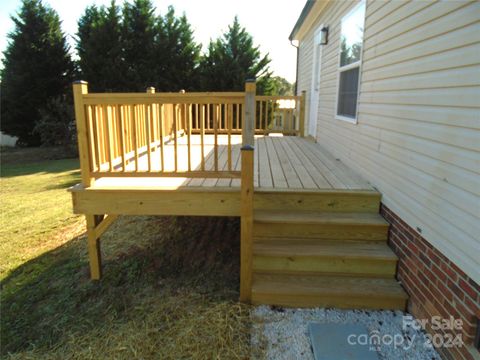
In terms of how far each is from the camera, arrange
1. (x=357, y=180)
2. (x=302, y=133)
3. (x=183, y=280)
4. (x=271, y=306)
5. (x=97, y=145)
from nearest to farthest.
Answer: (x=271, y=306), (x=97, y=145), (x=183, y=280), (x=357, y=180), (x=302, y=133)

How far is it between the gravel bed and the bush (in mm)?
11309

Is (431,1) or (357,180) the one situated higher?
(431,1)

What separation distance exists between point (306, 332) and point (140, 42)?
40.2ft

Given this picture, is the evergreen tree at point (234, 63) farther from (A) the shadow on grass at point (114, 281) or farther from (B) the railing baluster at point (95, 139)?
(B) the railing baluster at point (95, 139)

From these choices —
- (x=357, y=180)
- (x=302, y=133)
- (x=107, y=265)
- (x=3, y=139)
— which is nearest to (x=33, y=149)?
(x=3, y=139)

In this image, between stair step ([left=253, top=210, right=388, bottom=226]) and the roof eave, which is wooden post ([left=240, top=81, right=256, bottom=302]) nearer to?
stair step ([left=253, top=210, right=388, bottom=226])

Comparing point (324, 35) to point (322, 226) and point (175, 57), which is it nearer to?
point (322, 226)

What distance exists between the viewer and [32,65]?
1286 centimetres

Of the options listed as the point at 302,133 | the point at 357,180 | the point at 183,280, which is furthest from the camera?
the point at 302,133

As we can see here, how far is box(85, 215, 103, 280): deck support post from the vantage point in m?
3.20

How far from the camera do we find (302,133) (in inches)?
298

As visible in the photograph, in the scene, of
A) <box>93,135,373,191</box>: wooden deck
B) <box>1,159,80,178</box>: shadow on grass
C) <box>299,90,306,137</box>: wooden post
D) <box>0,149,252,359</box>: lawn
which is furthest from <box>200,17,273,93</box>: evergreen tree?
<box>0,149,252,359</box>: lawn

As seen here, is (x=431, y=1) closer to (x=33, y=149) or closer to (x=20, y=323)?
(x=20, y=323)

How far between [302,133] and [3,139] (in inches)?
535
